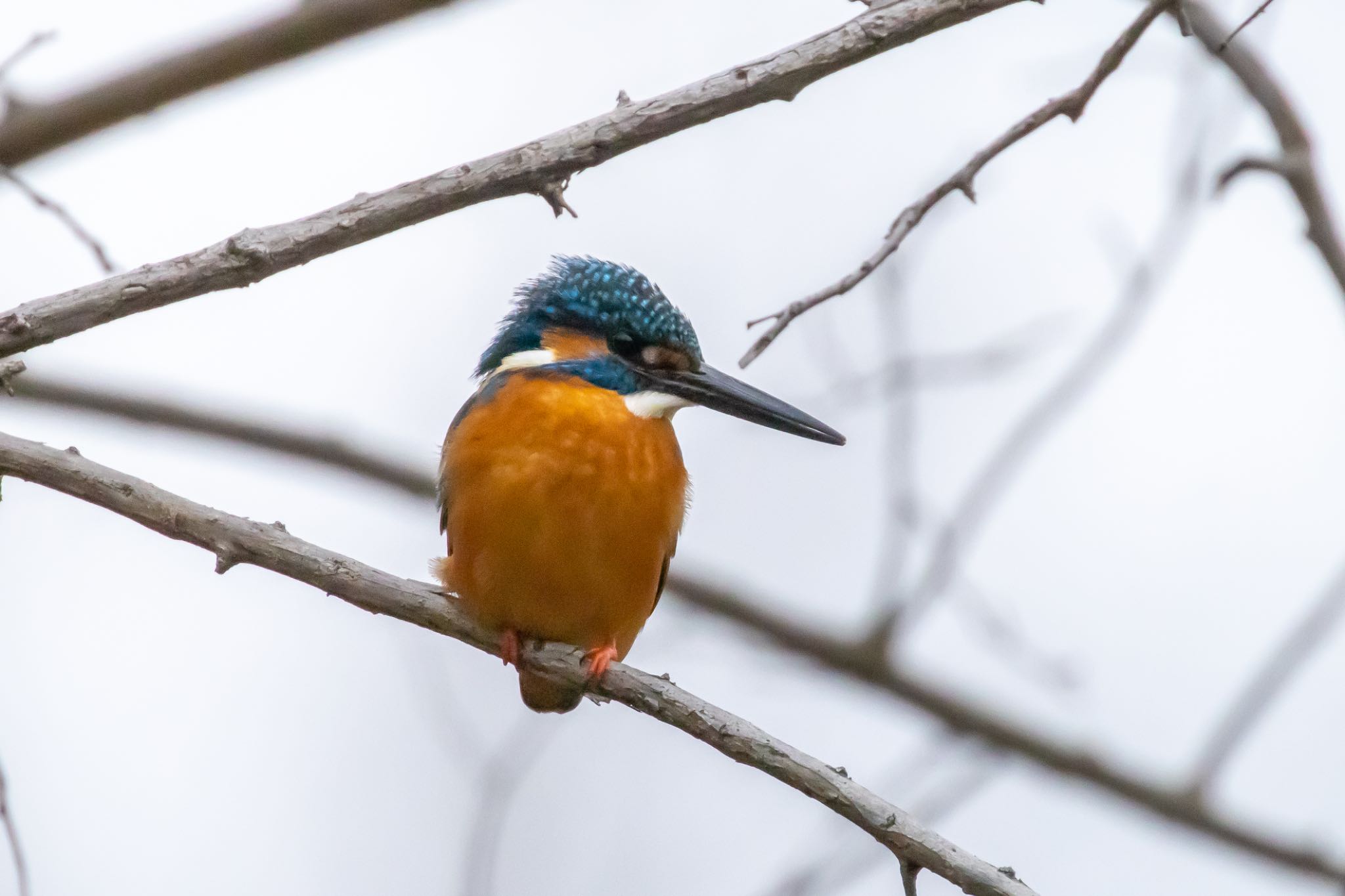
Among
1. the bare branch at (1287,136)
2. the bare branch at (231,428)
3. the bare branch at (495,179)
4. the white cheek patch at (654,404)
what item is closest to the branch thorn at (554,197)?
the bare branch at (495,179)

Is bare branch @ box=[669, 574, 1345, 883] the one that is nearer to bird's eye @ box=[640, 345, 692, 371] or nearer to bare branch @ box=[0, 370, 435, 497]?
bare branch @ box=[0, 370, 435, 497]

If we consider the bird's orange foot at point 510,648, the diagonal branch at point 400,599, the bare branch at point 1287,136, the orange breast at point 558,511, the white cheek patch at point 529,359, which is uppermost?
the bare branch at point 1287,136

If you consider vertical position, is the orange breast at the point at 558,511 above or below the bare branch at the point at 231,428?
below

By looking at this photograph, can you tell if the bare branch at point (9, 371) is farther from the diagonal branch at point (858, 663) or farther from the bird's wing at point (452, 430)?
the diagonal branch at point (858, 663)

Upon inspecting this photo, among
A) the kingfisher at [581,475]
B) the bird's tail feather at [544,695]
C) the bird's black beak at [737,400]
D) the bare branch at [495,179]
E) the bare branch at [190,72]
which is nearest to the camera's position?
the bare branch at [495,179]

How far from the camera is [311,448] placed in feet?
19.9

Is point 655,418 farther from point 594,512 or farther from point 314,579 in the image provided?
point 314,579

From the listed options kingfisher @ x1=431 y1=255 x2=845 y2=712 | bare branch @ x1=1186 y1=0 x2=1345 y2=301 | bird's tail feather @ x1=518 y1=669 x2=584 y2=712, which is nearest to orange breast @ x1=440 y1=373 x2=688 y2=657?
kingfisher @ x1=431 y1=255 x2=845 y2=712

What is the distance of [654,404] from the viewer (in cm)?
426

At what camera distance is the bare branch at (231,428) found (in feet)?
18.3

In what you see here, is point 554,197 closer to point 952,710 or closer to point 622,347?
point 622,347

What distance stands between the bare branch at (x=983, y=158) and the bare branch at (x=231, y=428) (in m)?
3.30

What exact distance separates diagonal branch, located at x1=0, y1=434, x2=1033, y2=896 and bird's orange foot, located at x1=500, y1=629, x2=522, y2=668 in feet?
1.74

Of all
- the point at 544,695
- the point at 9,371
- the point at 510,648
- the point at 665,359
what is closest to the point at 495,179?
the point at 9,371
